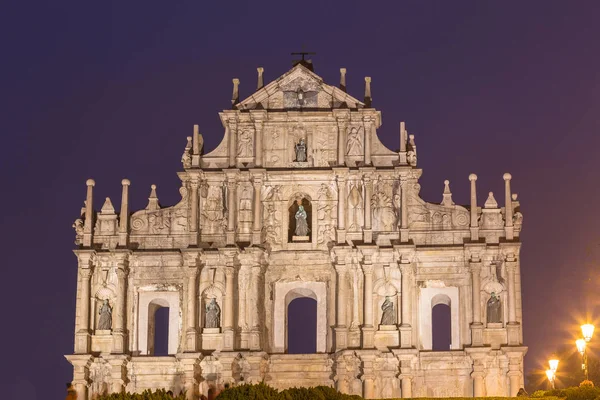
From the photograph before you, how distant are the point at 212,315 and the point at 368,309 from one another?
5.32 meters

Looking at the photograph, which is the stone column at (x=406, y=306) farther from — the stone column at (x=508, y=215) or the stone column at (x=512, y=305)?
the stone column at (x=508, y=215)

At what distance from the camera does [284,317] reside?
149 ft

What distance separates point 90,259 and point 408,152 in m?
11.6

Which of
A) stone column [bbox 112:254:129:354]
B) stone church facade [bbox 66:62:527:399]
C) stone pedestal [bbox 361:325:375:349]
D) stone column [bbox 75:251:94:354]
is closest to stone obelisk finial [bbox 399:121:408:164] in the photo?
stone church facade [bbox 66:62:527:399]

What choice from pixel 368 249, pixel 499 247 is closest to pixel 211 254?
pixel 368 249

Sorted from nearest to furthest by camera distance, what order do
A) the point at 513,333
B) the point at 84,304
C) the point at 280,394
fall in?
the point at 280,394 < the point at 513,333 < the point at 84,304

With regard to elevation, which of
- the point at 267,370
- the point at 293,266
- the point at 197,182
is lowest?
the point at 267,370

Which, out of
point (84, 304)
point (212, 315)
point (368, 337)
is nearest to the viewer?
point (368, 337)

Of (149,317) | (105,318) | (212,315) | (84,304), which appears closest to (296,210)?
(212,315)

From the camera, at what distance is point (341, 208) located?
45281 millimetres

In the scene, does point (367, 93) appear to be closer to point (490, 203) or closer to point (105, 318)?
point (490, 203)

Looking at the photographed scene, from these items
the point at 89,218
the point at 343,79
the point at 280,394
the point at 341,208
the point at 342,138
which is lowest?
the point at 280,394

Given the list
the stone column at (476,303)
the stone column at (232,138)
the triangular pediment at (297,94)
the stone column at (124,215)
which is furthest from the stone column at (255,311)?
the stone column at (476,303)

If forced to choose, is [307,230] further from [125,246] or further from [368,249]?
[125,246]
